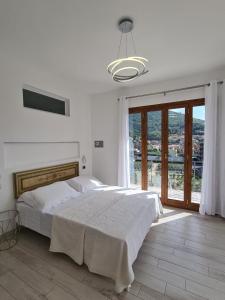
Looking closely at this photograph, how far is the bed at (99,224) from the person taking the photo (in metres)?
1.58

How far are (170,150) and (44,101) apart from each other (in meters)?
2.75

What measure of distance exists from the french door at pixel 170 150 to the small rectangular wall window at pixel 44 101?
5.08ft

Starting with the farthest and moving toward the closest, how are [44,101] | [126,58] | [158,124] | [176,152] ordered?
[158,124] < [176,152] < [44,101] < [126,58]

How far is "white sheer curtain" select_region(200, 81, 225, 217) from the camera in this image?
2934 mm

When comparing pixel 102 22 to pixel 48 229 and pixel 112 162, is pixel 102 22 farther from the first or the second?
pixel 112 162

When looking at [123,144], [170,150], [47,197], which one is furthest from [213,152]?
[47,197]

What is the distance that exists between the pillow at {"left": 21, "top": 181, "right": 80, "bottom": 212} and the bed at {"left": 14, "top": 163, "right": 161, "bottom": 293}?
6cm

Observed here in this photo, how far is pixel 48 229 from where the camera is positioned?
7.11 ft

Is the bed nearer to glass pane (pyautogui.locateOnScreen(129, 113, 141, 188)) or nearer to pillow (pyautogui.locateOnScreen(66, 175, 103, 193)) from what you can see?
pillow (pyautogui.locateOnScreen(66, 175, 103, 193))

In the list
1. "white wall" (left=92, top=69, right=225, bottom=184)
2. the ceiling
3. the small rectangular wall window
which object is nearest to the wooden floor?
"white wall" (left=92, top=69, right=225, bottom=184)

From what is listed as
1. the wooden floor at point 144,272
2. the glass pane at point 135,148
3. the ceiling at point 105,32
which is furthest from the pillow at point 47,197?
the ceiling at point 105,32

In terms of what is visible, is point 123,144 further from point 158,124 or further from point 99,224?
point 99,224

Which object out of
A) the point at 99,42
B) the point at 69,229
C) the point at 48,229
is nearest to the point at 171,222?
the point at 69,229

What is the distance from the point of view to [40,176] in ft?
9.53
